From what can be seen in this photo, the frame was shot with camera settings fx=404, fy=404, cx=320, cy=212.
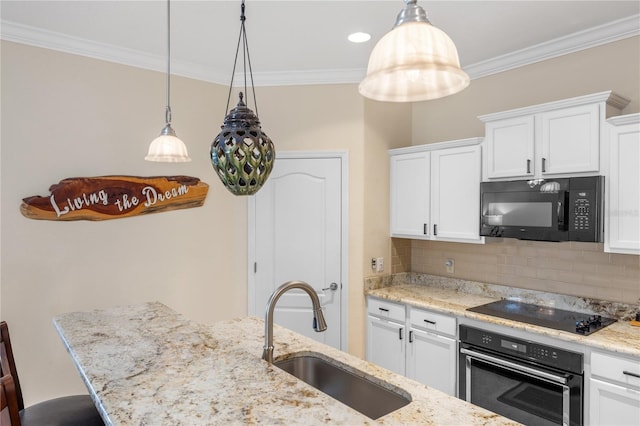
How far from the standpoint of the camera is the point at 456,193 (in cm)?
311

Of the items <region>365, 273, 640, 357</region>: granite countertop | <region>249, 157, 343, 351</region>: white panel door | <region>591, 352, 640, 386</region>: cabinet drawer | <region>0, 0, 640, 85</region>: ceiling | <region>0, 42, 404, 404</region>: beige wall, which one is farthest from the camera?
<region>249, 157, 343, 351</region>: white panel door

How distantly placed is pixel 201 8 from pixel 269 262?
2.05 m

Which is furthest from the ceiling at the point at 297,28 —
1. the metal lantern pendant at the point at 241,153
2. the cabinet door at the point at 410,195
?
the metal lantern pendant at the point at 241,153

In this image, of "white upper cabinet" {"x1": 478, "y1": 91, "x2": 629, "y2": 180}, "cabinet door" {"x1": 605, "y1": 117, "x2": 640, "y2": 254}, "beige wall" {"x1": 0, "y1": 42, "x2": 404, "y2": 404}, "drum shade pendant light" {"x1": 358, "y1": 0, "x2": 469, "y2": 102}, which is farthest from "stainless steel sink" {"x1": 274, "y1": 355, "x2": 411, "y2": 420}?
"white upper cabinet" {"x1": 478, "y1": 91, "x2": 629, "y2": 180}

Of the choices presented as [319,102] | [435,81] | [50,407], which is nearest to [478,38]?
[319,102]

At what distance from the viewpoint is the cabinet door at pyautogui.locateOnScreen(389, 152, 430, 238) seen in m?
3.32

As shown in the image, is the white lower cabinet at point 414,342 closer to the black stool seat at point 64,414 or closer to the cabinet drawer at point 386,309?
the cabinet drawer at point 386,309

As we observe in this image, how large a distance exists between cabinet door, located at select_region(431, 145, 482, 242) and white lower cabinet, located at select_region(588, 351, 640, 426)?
1.10 m

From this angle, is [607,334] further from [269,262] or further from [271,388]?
[269,262]

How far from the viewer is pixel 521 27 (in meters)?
2.59

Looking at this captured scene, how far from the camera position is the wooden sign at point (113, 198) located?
2.70m

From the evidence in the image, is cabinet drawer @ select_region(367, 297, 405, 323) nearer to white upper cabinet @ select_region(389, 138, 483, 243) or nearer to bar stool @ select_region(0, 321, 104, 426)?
white upper cabinet @ select_region(389, 138, 483, 243)

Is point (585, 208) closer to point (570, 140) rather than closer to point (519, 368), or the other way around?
point (570, 140)

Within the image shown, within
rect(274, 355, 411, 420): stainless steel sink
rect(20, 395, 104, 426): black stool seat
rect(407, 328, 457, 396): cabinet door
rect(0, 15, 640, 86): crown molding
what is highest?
rect(0, 15, 640, 86): crown molding
